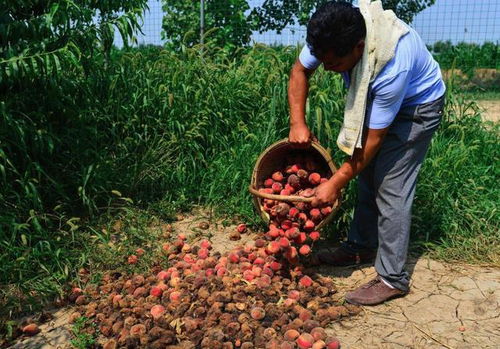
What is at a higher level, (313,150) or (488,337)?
(313,150)

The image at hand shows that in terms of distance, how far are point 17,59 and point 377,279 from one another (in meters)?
2.35

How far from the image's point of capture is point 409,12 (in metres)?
8.71

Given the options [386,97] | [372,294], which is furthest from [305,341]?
[386,97]

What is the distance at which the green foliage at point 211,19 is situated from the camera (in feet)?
21.6

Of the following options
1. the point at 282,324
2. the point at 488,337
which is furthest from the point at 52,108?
the point at 488,337

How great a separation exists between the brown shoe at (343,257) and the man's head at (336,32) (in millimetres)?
1337

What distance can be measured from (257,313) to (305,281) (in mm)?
434

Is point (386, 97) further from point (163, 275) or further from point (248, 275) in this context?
point (163, 275)

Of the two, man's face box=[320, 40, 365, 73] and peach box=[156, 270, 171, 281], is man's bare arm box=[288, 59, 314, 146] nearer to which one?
man's face box=[320, 40, 365, 73]

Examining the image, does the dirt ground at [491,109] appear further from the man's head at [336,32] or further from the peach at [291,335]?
the peach at [291,335]

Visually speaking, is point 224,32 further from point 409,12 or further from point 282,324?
point 282,324

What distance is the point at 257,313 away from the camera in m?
2.37

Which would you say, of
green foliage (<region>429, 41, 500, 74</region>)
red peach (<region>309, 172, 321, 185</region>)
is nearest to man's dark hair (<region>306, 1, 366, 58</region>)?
red peach (<region>309, 172, 321, 185</region>)

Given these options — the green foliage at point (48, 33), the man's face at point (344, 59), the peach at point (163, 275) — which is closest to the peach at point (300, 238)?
the peach at point (163, 275)
